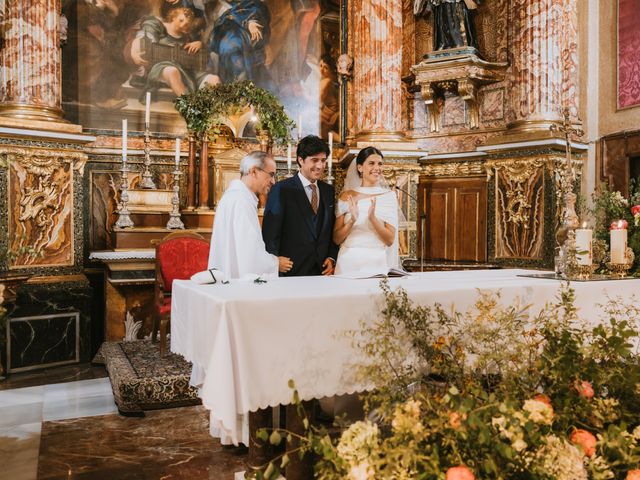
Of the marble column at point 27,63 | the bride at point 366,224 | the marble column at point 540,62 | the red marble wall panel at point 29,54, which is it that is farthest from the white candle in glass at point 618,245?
the red marble wall panel at point 29,54

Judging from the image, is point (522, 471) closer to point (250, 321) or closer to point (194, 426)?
point (250, 321)

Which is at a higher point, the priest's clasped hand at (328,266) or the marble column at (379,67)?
the marble column at (379,67)

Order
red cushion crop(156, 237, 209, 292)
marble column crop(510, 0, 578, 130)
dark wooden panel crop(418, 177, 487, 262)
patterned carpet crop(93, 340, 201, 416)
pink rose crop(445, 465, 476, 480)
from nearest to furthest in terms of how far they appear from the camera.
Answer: pink rose crop(445, 465, 476, 480) → patterned carpet crop(93, 340, 201, 416) → red cushion crop(156, 237, 209, 292) → marble column crop(510, 0, 578, 130) → dark wooden panel crop(418, 177, 487, 262)

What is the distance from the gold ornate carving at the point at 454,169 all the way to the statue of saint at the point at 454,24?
164 centimetres

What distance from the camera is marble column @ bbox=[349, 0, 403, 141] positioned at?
8.38 m

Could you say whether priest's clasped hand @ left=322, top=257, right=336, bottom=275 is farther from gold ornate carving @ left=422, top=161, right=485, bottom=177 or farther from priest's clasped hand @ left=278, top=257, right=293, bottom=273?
gold ornate carving @ left=422, top=161, right=485, bottom=177

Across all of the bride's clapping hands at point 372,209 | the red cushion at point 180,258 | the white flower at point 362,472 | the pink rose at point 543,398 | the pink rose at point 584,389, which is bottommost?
the white flower at point 362,472

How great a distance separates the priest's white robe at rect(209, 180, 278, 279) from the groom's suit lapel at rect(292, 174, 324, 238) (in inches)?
19.2

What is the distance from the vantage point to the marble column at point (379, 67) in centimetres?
838

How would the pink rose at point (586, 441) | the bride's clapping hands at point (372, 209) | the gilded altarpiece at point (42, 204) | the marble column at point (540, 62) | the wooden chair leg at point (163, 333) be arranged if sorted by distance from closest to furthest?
the pink rose at point (586, 441) < the bride's clapping hands at point (372, 209) < the wooden chair leg at point (163, 333) < the gilded altarpiece at point (42, 204) < the marble column at point (540, 62)

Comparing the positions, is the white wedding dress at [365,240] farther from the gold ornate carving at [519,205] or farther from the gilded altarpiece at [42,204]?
the gold ornate carving at [519,205]

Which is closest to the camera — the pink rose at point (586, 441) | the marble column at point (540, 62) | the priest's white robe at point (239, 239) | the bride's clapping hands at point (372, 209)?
the pink rose at point (586, 441)

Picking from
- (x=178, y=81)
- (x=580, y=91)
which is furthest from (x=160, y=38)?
(x=580, y=91)

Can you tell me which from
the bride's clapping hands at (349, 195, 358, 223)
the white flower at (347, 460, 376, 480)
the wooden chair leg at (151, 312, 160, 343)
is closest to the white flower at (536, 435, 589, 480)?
the white flower at (347, 460, 376, 480)
